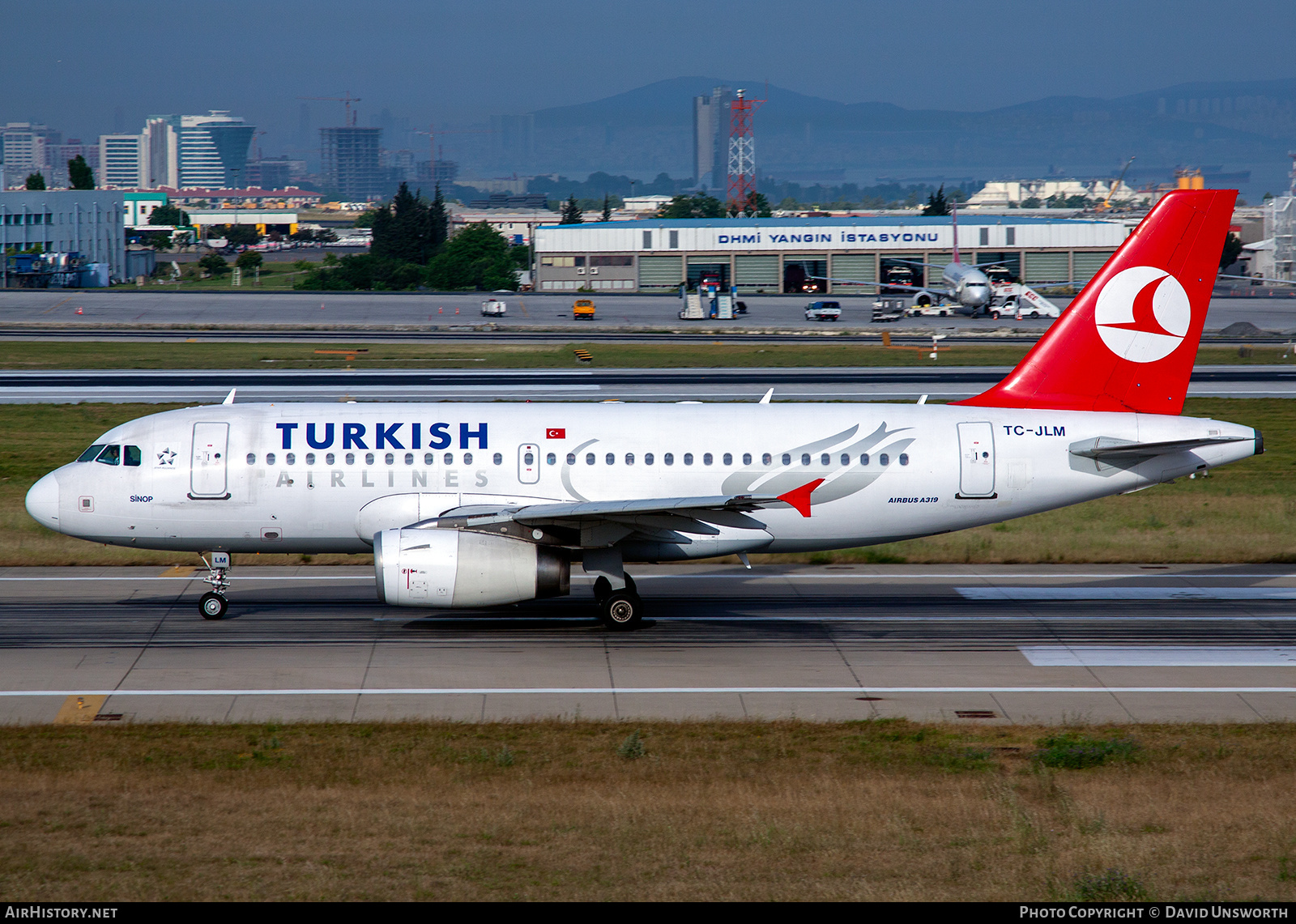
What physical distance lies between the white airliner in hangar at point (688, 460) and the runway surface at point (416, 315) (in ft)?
223

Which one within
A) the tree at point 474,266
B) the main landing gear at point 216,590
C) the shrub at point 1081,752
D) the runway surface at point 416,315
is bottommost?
the shrub at point 1081,752

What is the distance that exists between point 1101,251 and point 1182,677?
463 ft

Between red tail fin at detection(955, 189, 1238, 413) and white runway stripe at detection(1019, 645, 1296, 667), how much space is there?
593 cm

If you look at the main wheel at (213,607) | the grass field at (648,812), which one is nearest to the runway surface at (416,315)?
the main wheel at (213,607)

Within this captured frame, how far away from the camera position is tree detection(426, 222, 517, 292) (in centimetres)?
15750

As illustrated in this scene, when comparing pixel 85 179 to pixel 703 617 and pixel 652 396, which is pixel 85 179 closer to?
pixel 652 396

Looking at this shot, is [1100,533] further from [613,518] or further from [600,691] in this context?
[600,691]

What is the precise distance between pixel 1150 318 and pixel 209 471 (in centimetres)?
2155

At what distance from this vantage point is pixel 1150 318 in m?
27.7

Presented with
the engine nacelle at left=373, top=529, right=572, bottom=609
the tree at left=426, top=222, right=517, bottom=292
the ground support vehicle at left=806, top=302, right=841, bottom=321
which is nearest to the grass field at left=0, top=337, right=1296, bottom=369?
the ground support vehicle at left=806, top=302, right=841, bottom=321

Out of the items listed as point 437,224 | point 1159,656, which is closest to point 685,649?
point 1159,656

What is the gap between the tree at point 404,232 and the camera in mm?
174750

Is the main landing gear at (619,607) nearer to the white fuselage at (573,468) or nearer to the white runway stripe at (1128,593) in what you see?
the white fuselage at (573,468)

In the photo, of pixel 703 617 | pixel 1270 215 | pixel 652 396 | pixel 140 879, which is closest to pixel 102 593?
pixel 703 617
